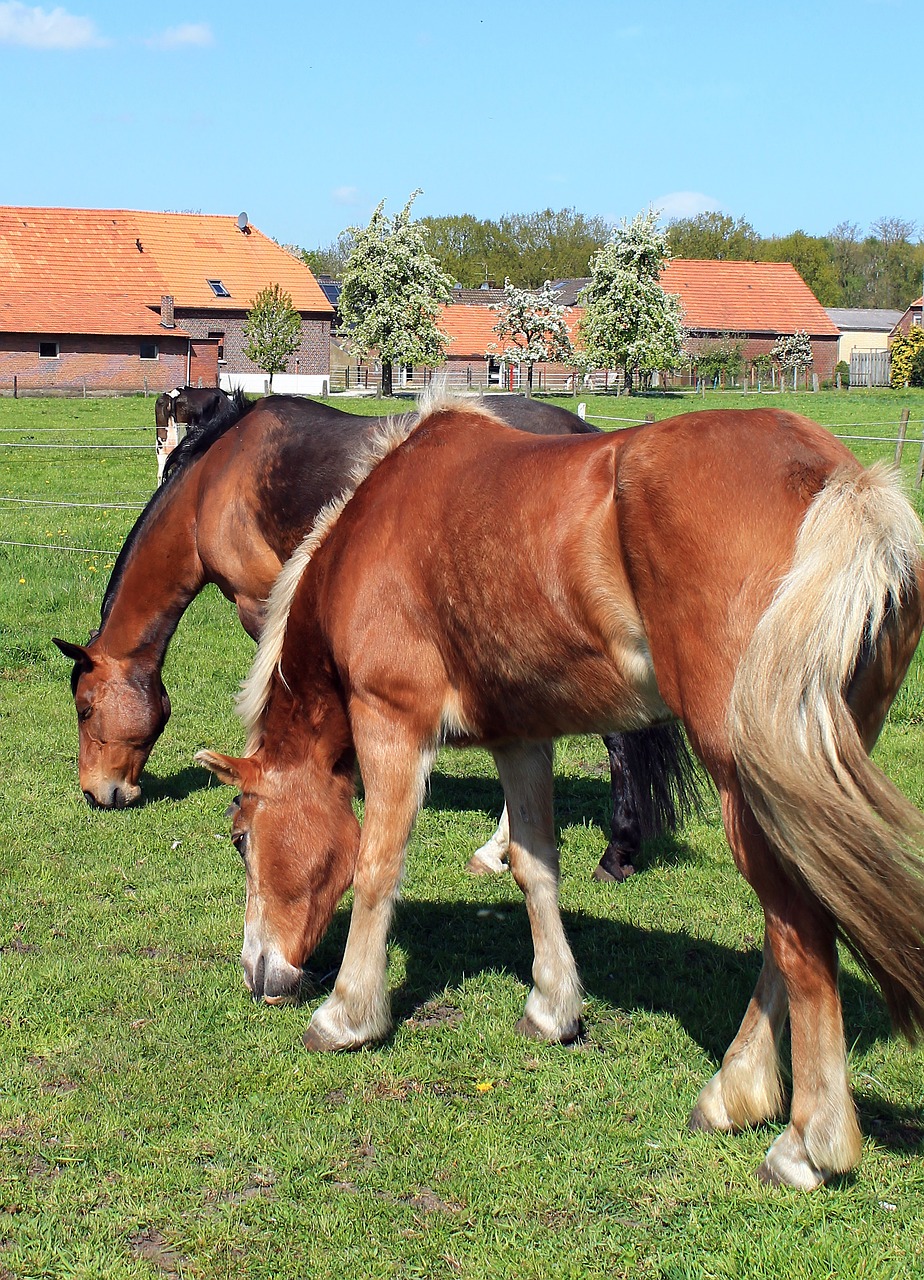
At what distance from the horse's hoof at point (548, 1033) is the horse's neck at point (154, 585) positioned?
11.1 ft

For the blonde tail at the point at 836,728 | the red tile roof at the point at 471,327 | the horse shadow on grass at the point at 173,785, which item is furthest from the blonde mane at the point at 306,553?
the red tile roof at the point at 471,327

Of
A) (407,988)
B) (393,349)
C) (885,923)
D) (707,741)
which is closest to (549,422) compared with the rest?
(407,988)

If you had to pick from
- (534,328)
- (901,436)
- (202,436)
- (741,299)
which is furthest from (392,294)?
(202,436)

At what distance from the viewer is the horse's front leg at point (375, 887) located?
12.4ft

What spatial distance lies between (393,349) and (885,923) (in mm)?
50321

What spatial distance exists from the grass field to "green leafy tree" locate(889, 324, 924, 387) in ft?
185

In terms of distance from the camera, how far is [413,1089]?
3758 mm

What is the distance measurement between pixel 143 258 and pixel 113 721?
51.2 metres

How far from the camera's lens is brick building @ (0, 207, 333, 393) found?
4712cm

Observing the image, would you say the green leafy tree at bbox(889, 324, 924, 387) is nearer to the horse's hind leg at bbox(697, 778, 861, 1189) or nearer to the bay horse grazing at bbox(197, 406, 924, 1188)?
the bay horse grazing at bbox(197, 406, 924, 1188)

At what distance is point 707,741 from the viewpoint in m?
2.97

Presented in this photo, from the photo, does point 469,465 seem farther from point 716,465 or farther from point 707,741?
point 707,741

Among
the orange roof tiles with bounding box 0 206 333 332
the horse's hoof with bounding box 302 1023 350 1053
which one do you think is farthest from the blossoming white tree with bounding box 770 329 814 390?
the horse's hoof with bounding box 302 1023 350 1053

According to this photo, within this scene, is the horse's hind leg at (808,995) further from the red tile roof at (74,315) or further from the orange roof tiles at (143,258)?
the orange roof tiles at (143,258)
